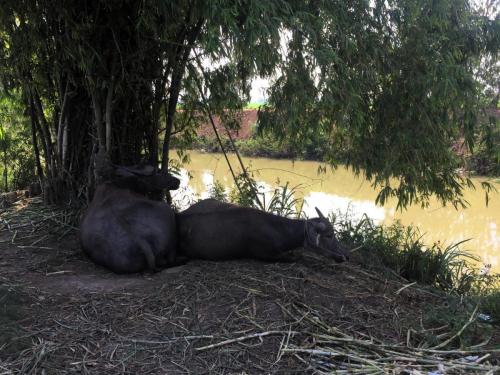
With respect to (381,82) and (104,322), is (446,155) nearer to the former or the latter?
(381,82)

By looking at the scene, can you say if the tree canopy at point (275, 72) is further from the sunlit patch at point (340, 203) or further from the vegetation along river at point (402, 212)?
the sunlit patch at point (340, 203)

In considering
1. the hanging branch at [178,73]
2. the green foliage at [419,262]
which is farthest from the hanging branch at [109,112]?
the green foliage at [419,262]

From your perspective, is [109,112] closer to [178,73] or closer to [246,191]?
[178,73]

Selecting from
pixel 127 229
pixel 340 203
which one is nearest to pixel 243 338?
pixel 127 229

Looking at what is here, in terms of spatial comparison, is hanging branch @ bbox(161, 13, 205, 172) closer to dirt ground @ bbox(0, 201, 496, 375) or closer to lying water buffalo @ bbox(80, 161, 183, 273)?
lying water buffalo @ bbox(80, 161, 183, 273)

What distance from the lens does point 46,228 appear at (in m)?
4.41

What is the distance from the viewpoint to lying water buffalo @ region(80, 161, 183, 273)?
3.59 meters

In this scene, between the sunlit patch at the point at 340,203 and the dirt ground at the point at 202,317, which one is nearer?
the dirt ground at the point at 202,317

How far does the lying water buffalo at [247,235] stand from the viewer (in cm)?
378

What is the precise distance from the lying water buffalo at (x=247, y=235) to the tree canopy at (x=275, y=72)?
0.74 m

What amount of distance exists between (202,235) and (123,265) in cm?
61

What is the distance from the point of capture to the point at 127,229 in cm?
365

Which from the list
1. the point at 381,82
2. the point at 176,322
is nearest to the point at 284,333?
the point at 176,322

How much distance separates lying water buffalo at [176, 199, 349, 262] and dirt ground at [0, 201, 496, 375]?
11cm
